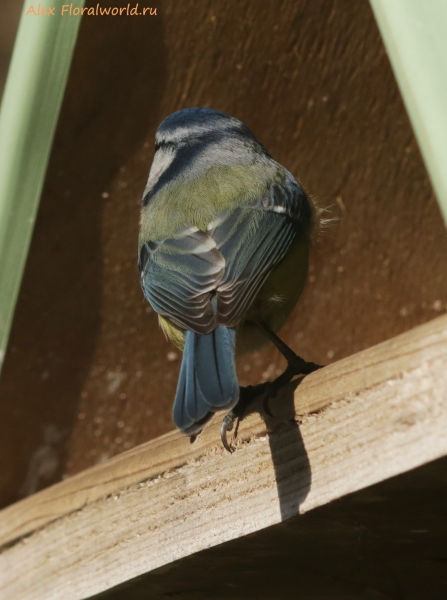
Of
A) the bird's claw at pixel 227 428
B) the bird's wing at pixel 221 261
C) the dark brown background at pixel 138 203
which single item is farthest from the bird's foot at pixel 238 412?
the dark brown background at pixel 138 203

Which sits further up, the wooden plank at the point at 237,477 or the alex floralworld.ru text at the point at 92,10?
the alex floralworld.ru text at the point at 92,10

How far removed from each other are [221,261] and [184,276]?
3.4 inches

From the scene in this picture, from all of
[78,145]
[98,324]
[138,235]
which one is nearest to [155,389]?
[98,324]

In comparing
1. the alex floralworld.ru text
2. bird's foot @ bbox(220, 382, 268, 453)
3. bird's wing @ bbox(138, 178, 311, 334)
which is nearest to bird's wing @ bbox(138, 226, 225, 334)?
bird's wing @ bbox(138, 178, 311, 334)

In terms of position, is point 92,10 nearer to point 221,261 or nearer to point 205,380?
point 221,261

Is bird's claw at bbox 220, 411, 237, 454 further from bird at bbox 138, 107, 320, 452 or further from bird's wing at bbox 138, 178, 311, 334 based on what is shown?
bird's wing at bbox 138, 178, 311, 334

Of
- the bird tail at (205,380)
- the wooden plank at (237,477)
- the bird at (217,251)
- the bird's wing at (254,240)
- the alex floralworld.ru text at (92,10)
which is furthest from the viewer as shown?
the alex floralworld.ru text at (92,10)

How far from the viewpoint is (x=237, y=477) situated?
1.24 metres

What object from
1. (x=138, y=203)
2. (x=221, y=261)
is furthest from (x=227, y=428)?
(x=138, y=203)

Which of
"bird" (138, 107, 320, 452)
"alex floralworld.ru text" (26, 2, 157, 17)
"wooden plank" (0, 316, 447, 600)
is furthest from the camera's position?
"alex floralworld.ru text" (26, 2, 157, 17)

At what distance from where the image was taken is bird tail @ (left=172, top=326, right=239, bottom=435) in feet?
3.86

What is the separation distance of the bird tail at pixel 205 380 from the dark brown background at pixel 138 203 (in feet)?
2.13

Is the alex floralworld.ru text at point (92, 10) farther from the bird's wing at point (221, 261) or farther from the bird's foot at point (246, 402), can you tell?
the bird's foot at point (246, 402)

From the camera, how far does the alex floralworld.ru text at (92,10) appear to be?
5.12 feet
